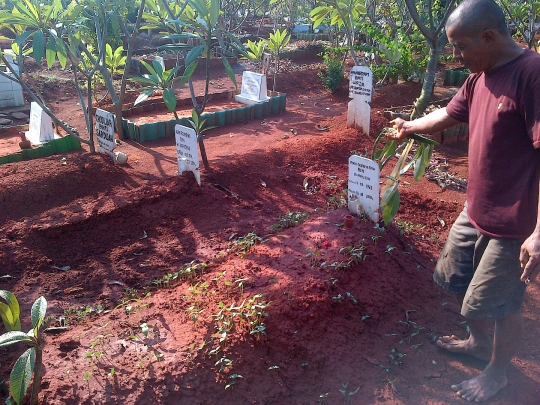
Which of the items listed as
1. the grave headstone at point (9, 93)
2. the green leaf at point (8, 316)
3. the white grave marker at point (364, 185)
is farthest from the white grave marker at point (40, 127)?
the green leaf at point (8, 316)

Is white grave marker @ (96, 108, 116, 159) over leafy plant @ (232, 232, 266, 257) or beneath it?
over

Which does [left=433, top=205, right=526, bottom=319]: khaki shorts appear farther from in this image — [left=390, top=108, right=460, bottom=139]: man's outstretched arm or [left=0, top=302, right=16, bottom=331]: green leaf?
[left=0, top=302, right=16, bottom=331]: green leaf

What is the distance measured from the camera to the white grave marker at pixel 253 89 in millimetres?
9203

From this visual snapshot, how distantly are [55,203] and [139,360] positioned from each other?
306 cm

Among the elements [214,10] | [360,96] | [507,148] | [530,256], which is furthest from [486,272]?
[360,96]

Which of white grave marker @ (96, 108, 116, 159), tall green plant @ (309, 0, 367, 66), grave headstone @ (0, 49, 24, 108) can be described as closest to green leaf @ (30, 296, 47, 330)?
white grave marker @ (96, 108, 116, 159)

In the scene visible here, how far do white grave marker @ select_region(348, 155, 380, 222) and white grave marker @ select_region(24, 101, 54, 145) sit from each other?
462cm

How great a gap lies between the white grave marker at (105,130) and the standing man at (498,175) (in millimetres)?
4304

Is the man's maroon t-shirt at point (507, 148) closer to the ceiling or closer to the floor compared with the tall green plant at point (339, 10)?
closer to the floor

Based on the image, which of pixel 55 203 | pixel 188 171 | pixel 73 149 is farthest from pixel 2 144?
pixel 188 171

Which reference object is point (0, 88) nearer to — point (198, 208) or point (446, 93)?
point (198, 208)

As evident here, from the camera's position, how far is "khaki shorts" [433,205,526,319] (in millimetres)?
2369

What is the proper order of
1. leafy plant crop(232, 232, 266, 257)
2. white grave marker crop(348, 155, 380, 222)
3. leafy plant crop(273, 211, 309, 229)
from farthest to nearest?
leafy plant crop(273, 211, 309, 229), leafy plant crop(232, 232, 266, 257), white grave marker crop(348, 155, 380, 222)

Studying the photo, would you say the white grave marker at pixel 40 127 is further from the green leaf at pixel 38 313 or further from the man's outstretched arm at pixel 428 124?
the man's outstretched arm at pixel 428 124
